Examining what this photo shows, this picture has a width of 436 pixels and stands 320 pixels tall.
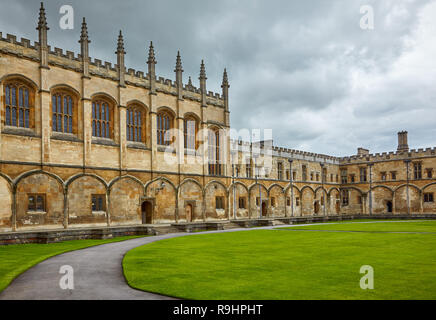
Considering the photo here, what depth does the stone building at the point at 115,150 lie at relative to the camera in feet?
76.4

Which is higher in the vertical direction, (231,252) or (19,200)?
(19,200)

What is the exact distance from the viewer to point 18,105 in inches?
931

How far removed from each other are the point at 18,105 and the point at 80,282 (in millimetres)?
18321

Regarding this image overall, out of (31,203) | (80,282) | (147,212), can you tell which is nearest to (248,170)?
(147,212)

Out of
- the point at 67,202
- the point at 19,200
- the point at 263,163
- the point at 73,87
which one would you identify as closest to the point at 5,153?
the point at 19,200

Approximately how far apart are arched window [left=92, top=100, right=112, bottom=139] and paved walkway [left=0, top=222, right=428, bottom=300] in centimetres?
1546

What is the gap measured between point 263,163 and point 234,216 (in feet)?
27.7

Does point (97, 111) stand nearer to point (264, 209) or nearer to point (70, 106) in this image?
point (70, 106)

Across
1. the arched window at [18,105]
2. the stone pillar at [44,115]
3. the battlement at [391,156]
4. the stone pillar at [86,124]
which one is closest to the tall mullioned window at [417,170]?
the battlement at [391,156]

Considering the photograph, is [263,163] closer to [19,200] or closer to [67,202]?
[67,202]

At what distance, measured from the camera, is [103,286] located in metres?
8.71

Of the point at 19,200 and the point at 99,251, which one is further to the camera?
the point at 19,200

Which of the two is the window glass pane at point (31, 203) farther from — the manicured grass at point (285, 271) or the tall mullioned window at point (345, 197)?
the tall mullioned window at point (345, 197)

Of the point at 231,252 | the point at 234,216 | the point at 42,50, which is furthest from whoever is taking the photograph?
the point at 234,216
